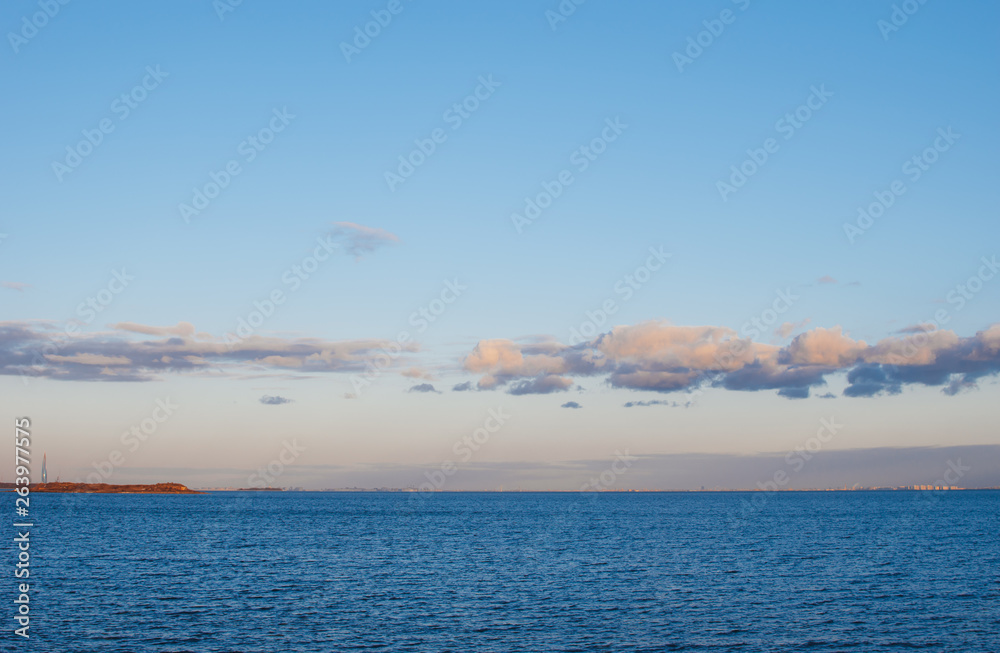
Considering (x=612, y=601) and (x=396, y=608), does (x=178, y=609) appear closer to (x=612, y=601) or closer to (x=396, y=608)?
(x=396, y=608)

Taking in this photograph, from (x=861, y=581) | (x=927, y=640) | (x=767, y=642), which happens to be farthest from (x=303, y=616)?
(x=861, y=581)

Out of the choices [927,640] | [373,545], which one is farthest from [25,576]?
[927,640]

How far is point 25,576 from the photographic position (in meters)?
60.8

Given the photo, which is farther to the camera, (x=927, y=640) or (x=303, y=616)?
(x=303, y=616)

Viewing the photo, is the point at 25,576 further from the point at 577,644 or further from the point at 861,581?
the point at 861,581

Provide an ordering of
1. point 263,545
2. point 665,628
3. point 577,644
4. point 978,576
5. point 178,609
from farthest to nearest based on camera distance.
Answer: point 263,545, point 978,576, point 178,609, point 665,628, point 577,644

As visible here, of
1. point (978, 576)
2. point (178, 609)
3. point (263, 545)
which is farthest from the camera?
point (263, 545)

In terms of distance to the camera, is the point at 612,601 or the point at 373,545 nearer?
the point at 612,601

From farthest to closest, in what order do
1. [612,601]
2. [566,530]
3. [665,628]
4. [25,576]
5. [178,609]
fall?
[566,530]
[25,576]
[612,601]
[178,609]
[665,628]

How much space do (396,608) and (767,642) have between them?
2313 centimetres

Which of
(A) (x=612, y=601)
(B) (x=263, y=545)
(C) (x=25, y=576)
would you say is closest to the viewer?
(A) (x=612, y=601)

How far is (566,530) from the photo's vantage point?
12375 centimetres

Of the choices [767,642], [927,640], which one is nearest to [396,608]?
[767,642]

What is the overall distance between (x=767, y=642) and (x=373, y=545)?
62.1 m
